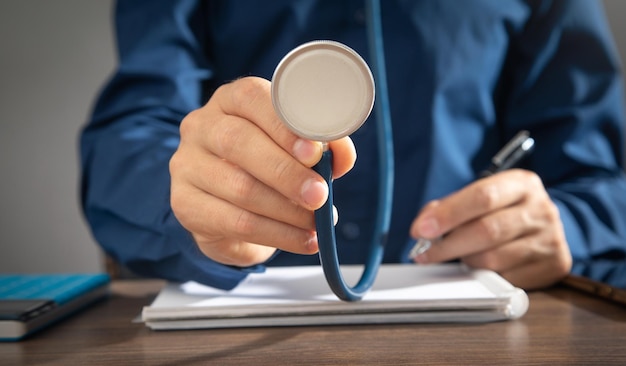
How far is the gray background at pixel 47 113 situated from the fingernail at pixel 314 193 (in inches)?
65.0

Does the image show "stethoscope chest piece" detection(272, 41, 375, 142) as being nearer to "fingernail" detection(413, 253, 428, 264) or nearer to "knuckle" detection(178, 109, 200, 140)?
"knuckle" detection(178, 109, 200, 140)

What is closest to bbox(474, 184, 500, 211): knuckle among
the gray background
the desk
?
the desk

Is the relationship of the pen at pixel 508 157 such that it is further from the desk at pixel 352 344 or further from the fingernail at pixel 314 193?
the fingernail at pixel 314 193

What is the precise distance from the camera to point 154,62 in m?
0.72

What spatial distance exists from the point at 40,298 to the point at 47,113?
1518 mm

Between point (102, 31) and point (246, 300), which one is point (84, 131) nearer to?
point (246, 300)

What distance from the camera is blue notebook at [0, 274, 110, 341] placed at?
428mm

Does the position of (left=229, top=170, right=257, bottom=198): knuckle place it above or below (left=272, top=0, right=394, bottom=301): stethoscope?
below

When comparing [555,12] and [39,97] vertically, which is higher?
[555,12]

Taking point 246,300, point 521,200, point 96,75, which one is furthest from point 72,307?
point 96,75

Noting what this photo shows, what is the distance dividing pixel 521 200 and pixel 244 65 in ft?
1.28

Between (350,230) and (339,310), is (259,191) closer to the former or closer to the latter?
(339,310)

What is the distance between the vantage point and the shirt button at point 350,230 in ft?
2.56

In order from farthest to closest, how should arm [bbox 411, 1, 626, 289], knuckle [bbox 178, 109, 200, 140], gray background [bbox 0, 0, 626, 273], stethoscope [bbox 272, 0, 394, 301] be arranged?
1. gray background [bbox 0, 0, 626, 273]
2. arm [bbox 411, 1, 626, 289]
3. knuckle [bbox 178, 109, 200, 140]
4. stethoscope [bbox 272, 0, 394, 301]
